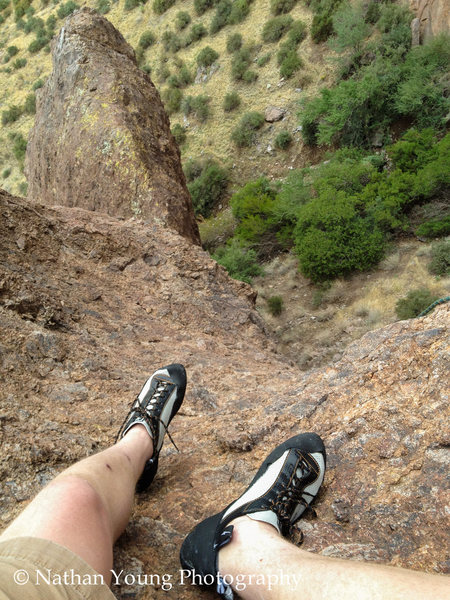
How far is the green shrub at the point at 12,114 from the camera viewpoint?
2498 cm

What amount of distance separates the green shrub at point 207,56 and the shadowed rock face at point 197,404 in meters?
19.7

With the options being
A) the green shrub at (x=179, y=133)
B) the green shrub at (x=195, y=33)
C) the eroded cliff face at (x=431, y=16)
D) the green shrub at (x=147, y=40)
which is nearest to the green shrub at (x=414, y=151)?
the eroded cliff face at (x=431, y=16)

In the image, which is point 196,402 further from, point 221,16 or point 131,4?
point 131,4

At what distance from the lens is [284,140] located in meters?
16.9

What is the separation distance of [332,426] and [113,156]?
15.7 feet

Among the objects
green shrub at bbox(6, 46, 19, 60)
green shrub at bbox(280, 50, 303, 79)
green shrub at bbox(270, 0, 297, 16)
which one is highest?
green shrub at bbox(6, 46, 19, 60)

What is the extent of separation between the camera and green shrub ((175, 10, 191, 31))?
22.9m

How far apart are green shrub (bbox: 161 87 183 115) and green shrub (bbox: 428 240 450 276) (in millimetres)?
15226

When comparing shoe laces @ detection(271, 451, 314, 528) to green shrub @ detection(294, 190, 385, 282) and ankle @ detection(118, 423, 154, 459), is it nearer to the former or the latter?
ankle @ detection(118, 423, 154, 459)

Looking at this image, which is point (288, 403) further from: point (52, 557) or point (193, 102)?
point (193, 102)

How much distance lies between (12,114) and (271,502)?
28.7 meters

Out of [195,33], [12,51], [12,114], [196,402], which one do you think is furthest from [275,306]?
[12,51]

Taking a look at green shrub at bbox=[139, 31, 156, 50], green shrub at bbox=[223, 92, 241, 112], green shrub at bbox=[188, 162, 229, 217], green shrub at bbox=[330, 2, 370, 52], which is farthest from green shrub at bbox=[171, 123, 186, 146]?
green shrub at bbox=[139, 31, 156, 50]

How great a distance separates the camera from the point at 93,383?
279cm
